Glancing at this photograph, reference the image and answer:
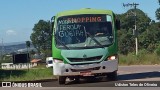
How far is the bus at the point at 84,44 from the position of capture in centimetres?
1572

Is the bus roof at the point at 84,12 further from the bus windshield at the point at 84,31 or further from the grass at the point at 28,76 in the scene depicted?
the grass at the point at 28,76

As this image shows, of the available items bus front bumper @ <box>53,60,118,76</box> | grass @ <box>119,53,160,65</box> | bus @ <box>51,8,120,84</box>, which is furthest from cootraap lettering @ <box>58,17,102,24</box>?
grass @ <box>119,53,160,65</box>

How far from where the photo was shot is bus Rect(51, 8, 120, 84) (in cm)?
1572

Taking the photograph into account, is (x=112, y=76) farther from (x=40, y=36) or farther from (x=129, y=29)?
(x=40, y=36)

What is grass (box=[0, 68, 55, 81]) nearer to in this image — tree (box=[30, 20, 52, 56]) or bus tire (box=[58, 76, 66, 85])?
bus tire (box=[58, 76, 66, 85])

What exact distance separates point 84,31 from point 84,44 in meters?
0.64

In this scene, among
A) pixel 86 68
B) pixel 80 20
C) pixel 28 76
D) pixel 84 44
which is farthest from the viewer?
pixel 28 76

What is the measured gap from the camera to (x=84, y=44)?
15969 mm

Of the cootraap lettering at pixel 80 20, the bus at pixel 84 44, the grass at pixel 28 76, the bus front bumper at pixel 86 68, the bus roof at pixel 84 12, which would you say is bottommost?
the grass at pixel 28 76

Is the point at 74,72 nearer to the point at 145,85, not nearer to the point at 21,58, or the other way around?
the point at 145,85

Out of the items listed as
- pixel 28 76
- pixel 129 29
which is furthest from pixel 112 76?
pixel 129 29

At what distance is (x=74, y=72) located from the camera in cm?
1580

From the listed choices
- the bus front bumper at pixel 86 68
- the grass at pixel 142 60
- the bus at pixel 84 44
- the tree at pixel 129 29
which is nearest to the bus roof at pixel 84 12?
the bus at pixel 84 44

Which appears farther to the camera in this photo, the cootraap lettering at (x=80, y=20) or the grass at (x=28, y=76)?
the grass at (x=28, y=76)
